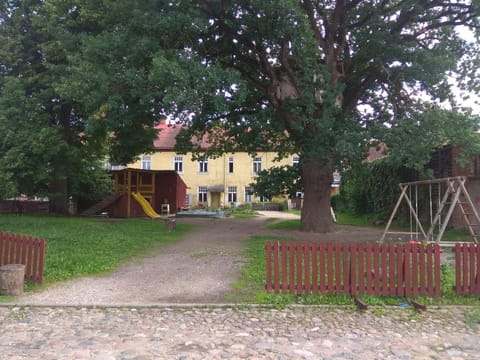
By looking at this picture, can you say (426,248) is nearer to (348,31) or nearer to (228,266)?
(228,266)

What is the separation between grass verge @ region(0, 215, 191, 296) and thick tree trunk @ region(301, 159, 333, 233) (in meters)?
5.39

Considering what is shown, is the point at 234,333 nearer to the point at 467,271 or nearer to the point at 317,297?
the point at 317,297

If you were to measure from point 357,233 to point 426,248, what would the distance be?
10.3 meters

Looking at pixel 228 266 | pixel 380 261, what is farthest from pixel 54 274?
pixel 380 261

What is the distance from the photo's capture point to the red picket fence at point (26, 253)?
8656 mm

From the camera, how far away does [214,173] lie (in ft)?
165

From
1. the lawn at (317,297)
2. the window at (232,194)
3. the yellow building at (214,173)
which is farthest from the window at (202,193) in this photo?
the lawn at (317,297)

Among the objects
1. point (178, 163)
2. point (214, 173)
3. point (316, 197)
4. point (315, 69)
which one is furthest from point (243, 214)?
point (315, 69)

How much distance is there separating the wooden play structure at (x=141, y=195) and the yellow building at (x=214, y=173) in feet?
45.1

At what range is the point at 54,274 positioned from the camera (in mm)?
9500

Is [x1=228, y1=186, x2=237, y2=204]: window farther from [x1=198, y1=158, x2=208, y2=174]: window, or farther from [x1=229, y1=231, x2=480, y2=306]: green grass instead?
[x1=229, y1=231, x2=480, y2=306]: green grass

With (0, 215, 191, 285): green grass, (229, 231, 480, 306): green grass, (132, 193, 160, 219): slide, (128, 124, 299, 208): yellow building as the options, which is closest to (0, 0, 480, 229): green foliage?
(0, 215, 191, 285): green grass

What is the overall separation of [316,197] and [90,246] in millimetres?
9101

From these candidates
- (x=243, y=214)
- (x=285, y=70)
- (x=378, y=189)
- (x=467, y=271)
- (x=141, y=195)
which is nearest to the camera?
(x=467, y=271)
